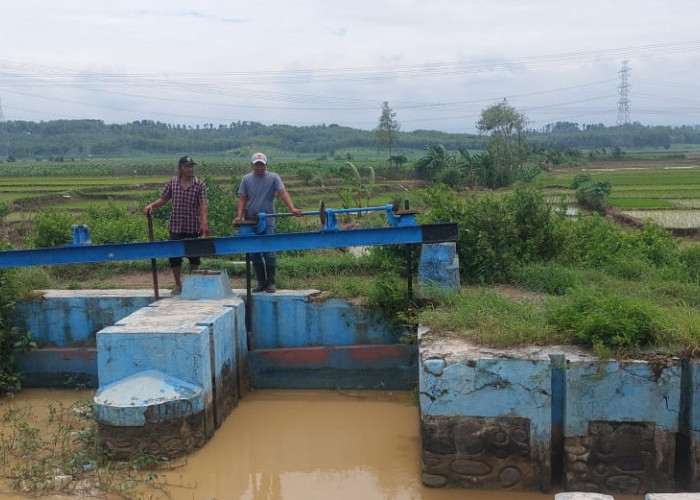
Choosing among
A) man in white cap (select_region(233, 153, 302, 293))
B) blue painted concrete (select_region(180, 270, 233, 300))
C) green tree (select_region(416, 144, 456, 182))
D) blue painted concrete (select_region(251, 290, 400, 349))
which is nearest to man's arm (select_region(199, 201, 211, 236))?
man in white cap (select_region(233, 153, 302, 293))

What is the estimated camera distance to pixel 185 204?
24.6ft

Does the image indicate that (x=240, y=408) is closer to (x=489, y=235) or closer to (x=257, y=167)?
(x=257, y=167)

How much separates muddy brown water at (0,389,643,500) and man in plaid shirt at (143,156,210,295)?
69.0 inches

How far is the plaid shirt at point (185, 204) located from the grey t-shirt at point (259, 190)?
1.49ft

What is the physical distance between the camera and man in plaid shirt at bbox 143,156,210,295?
24.4 feet

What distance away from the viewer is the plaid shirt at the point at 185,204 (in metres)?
7.46

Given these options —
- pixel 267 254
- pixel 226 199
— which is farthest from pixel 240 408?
pixel 226 199

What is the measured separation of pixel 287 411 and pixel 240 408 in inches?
18.8

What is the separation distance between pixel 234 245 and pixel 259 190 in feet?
2.64

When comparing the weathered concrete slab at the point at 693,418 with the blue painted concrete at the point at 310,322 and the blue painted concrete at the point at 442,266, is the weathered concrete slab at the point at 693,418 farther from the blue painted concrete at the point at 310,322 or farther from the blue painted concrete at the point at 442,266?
the blue painted concrete at the point at 310,322

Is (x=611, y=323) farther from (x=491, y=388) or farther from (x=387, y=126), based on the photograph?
(x=387, y=126)

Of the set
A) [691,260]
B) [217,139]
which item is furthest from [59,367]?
[217,139]

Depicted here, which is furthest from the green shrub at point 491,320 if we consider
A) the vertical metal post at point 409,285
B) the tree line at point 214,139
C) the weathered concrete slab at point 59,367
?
the tree line at point 214,139

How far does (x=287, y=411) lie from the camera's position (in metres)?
7.12
